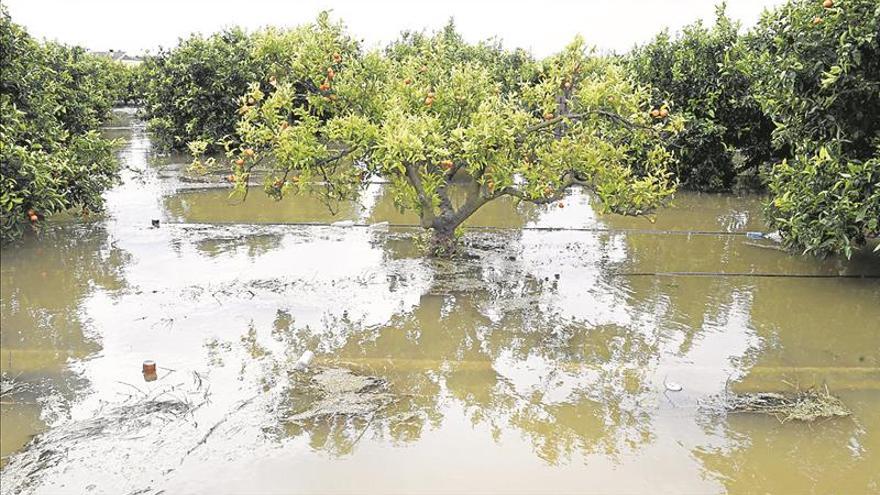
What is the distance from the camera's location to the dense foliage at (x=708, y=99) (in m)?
12.3

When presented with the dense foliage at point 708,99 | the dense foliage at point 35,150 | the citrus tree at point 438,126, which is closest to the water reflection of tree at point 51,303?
the dense foliage at point 35,150

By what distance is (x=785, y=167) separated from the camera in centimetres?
802

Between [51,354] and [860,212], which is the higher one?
[860,212]

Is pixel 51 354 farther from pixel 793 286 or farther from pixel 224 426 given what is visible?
pixel 793 286

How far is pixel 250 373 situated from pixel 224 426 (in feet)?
2.80

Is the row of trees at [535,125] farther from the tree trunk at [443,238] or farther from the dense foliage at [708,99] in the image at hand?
the dense foliage at [708,99]

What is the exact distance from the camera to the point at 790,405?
5016 millimetres

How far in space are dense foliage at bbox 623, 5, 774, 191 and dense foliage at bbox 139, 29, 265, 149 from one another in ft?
30.9

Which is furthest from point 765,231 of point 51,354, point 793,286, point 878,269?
point 51,354

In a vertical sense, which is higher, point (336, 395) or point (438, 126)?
point (438, 126)

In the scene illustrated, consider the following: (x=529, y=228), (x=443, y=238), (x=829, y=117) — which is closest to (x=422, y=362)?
(x=443, y=238)

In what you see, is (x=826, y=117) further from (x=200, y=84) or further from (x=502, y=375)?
(x=200, y=84)

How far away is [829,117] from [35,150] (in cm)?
934

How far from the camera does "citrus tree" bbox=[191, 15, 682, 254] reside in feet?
23.1
